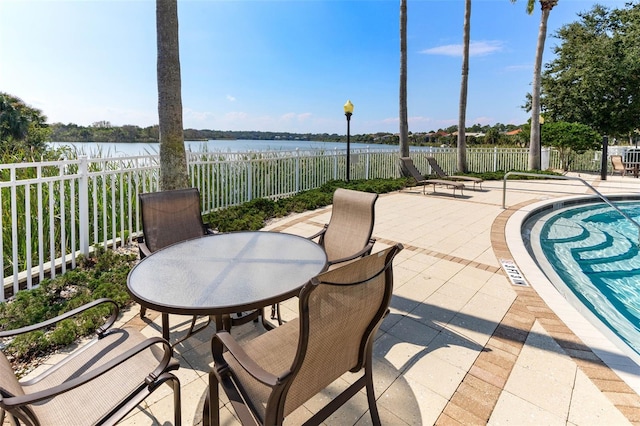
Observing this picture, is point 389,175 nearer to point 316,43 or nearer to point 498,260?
point 316,43

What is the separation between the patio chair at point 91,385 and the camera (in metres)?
1.13

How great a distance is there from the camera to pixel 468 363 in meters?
2.22

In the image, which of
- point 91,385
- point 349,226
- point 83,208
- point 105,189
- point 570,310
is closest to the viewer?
point 91,385

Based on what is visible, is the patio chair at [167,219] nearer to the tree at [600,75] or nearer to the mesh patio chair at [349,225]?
the mesh patio chair at [349,225]

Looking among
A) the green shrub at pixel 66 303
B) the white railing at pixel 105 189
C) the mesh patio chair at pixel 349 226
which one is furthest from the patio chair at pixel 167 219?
the white railing at pixel 105 189

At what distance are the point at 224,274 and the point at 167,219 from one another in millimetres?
1367

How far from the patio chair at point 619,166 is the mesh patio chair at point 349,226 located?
15561 millimetres

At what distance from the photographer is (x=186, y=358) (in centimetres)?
229

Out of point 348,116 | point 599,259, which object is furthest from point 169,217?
point 348,116

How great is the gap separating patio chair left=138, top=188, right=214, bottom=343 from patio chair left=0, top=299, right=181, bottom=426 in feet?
3.96

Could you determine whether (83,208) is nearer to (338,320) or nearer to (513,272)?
(338,320)

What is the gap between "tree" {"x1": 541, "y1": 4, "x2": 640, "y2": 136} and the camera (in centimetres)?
1747

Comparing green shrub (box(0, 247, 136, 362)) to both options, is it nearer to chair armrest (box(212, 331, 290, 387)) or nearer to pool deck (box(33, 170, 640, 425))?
pool deck (box(33, 170, 640, 425))

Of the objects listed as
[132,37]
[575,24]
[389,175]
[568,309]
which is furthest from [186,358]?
[575,24]
